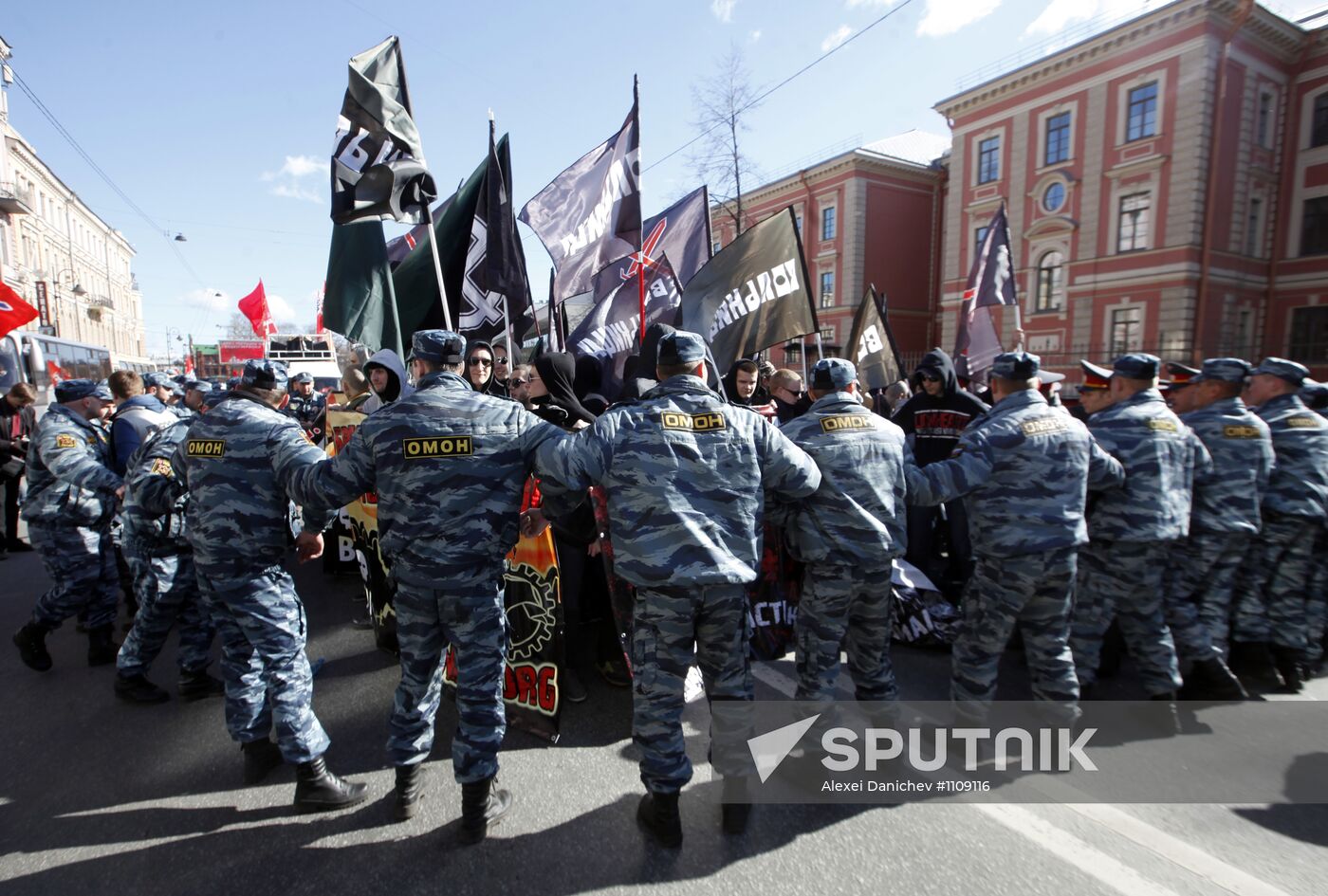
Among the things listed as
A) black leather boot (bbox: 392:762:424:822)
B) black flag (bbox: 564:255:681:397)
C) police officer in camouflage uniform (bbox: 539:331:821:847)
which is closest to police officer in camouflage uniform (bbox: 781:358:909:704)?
police officer in camouflage uniform (bbox: 539:331:821:847)

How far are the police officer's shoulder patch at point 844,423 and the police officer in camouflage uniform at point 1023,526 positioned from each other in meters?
0.37

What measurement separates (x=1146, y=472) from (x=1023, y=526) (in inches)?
38.5

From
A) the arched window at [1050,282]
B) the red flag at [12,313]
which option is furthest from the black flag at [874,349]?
the arched window at [1050,282]

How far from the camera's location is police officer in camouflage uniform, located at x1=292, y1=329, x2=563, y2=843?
268 centimetres

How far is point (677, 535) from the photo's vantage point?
2.62 metres

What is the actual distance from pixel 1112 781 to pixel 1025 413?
1.72 m

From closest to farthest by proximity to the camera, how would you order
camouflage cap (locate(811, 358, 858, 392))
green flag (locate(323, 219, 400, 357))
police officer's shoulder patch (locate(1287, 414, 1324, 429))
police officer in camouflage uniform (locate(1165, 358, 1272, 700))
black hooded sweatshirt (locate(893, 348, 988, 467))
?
camouflage cap (locate(811, 358, 858, 392)) → police officer in camouflage uniform (locate(1165, 358, 1272, 700)) → police officer's shoulder patch (locate(1287, 414, 1324, 429)) → green flag (locate(323, 219, 400, 357)) → black hooded sweatshirt (locate(893, 348, 988, 467))

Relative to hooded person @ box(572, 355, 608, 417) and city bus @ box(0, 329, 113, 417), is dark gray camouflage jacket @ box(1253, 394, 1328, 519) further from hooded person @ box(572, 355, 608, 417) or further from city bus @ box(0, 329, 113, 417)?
city bus @ box(0, 329, 113, 417)

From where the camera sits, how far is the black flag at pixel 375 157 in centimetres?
487

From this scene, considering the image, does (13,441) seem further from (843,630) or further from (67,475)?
(843,630)

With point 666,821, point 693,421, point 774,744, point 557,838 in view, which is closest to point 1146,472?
point 774,744

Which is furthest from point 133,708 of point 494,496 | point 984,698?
point 984,698

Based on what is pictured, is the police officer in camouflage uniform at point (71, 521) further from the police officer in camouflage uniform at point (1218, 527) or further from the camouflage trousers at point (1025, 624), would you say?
the police officer in camouflage uniform at point (1218, 527)

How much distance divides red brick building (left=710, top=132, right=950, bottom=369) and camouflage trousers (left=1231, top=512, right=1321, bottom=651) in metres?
28.2
